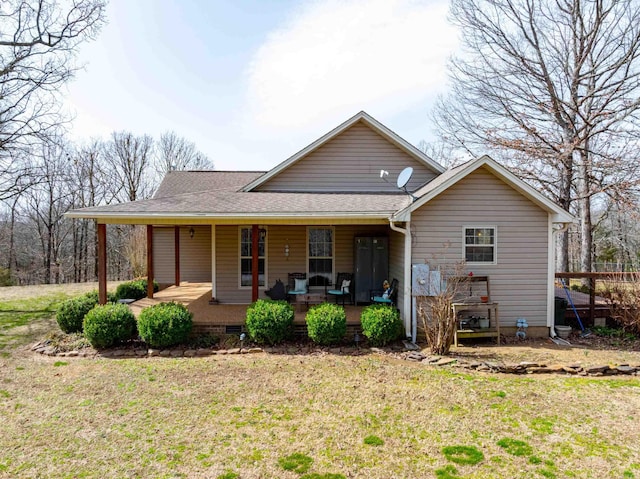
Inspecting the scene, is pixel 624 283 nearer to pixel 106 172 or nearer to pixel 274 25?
pixel 274 25

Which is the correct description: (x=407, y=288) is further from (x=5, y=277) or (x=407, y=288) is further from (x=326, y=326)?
(x=5, y=277)

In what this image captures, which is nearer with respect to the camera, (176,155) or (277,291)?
(277,291)

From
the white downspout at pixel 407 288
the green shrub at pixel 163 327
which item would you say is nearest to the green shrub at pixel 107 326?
the green shrub at pixel 163 327

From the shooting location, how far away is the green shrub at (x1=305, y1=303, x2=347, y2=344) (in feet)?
26.1

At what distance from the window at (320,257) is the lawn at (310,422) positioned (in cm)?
417

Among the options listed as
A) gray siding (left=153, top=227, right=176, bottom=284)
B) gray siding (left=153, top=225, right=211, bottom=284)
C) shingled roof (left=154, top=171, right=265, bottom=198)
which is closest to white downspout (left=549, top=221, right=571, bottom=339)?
shingled roof (left=154, top=171, right=265, bottom=198)

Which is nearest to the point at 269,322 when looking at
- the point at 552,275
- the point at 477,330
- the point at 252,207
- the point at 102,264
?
the point at 252,207

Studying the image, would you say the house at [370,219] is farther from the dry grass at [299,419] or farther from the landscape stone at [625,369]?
the dry grass at [299,419]

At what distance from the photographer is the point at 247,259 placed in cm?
Answer: 1120

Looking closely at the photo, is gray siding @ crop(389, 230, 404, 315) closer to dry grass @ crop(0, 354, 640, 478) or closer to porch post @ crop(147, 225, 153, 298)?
dry grass @ crop(0, 354, 640, 478)

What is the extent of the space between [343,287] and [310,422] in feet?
19.0

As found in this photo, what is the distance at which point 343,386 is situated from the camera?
6004mm

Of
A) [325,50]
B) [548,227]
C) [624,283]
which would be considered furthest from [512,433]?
[325,50]

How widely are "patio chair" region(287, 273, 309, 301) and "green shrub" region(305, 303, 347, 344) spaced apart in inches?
100
